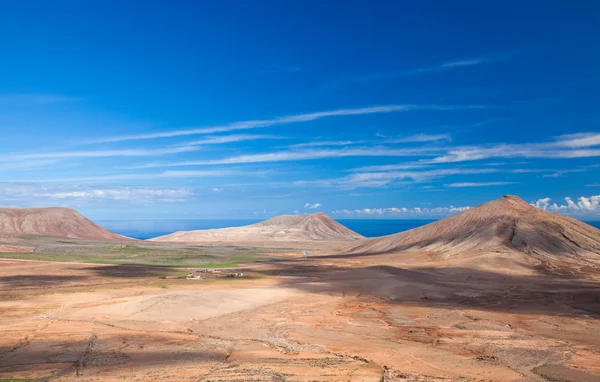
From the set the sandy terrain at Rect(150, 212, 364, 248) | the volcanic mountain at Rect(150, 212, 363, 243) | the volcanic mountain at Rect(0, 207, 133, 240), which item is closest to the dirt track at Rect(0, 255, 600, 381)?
the volcanic mountain at Rect(0, 207, 133, 240)

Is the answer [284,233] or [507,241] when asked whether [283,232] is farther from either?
[507,241]

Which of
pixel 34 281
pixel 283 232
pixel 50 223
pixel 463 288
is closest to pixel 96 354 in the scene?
pixel 34 281

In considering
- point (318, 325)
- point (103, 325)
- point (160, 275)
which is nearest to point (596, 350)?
point (318, 325)

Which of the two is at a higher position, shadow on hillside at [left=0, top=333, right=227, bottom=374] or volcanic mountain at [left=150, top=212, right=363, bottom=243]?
volcanic mountain at [left=150, top=212, right=363, bottom=243]

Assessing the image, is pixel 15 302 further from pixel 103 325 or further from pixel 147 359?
pixel 147 359

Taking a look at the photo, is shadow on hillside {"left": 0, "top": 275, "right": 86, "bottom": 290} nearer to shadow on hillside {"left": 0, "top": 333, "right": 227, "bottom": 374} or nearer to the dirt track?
the dirt track

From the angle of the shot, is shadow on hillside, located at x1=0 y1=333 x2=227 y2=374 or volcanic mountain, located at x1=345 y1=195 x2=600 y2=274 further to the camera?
volcanic mountain, located at x1=345 y1=195 x2=600 y2=274
